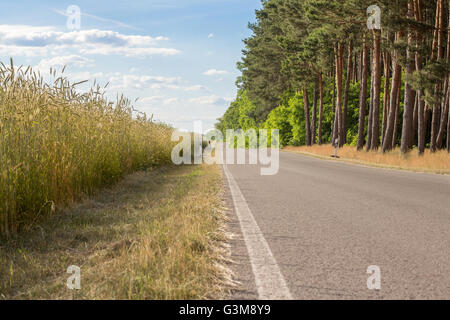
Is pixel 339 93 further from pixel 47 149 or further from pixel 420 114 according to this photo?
pixel 47 149

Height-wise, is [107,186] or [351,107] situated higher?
[351,107]

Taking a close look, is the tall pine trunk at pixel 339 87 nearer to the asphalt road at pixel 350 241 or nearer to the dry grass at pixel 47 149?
the asphalt road at pixel 350 241

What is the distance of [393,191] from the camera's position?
33.0ft

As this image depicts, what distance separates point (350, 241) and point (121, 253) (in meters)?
2.73

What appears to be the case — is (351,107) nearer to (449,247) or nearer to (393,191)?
(393,191)

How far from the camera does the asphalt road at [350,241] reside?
3.54 m

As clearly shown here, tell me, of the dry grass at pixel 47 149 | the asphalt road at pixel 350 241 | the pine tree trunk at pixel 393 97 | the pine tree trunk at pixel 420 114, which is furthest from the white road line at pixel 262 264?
the pine tree trunk at pixel 393 97

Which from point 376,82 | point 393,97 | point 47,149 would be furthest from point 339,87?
point 47,149

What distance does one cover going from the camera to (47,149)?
669cm

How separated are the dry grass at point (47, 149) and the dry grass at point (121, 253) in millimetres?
341

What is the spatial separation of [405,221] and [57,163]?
564 centimetres

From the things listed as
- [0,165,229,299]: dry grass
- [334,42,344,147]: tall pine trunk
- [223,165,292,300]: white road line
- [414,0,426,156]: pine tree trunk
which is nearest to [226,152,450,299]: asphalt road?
[223,165,292,300]: white road line

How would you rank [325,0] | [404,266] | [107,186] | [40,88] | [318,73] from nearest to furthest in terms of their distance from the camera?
[404,266] → [40,88] → [107,186] → [325,0] → [318,73]

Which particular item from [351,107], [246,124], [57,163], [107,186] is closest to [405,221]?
[57,163]
